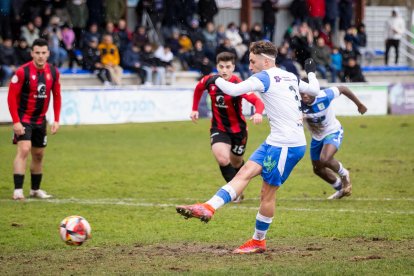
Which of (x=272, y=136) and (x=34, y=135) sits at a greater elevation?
(x=272, y=136)

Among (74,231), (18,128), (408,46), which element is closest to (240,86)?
(74,231)

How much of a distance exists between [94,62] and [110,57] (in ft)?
1.99

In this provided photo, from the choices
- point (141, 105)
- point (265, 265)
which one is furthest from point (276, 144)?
point (141, 105)

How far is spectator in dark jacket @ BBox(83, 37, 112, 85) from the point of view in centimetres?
2800

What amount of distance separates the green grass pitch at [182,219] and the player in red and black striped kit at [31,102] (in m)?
0.83

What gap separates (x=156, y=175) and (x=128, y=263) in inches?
323

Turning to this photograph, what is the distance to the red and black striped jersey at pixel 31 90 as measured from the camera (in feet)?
44.0

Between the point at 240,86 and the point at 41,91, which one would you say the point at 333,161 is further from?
Answer: the point at 240,86

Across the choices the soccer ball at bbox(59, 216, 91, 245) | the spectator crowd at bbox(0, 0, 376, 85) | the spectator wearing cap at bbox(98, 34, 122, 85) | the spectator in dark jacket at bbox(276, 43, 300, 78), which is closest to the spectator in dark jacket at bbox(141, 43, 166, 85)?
the spectator crowd at bbox(0, 0, 376, 85)

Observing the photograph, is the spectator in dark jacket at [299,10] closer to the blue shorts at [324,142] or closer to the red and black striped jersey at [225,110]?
the blue shorts at [324,142]

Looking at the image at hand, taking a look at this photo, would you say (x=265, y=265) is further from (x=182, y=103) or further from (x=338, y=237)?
(x=182, y=103)

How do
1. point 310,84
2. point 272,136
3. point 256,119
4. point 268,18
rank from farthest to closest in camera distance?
1. point 268,18
2. point 256,119
3. point 310,84
4. point 272,136

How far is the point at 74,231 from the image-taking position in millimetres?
8992

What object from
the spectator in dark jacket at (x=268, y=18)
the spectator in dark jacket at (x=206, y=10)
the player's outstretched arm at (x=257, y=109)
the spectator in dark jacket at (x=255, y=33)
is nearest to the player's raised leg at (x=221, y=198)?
the player's outstretched arm at (x=257, y=109)
